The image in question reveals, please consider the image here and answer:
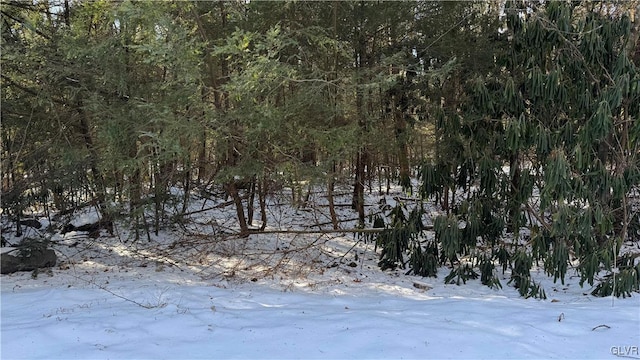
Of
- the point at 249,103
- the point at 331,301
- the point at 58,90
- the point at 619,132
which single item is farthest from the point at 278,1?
the point at 619,132

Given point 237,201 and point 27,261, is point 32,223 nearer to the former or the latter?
point 27,261

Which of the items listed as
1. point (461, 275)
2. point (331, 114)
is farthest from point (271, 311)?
point (461, 275)

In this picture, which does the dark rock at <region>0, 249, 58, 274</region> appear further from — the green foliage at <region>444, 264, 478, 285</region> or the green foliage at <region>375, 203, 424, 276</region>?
the green foliage at <region>444, 264, 478, 285</region>

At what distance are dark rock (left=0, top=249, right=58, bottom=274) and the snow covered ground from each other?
0.20 meters

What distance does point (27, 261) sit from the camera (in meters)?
6.88

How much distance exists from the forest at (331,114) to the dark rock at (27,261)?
770 mm

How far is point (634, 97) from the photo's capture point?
539 cm

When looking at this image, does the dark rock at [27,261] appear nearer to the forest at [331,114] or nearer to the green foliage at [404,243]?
the forest at [331,114]

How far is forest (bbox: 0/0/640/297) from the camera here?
18.2ft

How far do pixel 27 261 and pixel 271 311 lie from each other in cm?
455

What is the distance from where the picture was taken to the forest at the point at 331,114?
5.56 m

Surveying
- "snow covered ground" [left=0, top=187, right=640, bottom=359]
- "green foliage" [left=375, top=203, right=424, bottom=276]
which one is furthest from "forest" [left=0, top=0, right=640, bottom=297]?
"snow covered ground" [left=0, top=187, right=640, bottom=359]

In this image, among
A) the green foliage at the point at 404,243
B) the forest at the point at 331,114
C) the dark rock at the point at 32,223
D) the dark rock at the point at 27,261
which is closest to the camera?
the forest at the point at 331,114

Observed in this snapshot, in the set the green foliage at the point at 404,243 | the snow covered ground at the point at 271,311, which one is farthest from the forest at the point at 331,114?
the snow covered ground at the point at 271,311
